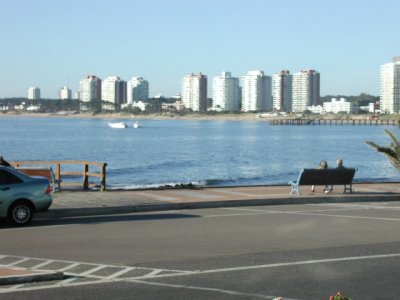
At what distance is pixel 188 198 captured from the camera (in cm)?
2139

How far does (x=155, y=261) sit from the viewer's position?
11.6 m

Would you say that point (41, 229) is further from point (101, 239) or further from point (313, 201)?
point (313, 201)

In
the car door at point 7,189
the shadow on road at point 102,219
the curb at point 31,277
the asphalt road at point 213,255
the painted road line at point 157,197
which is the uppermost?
the car door at point 7,189

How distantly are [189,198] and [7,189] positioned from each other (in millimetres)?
6565

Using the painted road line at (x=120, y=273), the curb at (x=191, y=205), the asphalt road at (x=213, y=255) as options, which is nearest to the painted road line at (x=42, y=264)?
the asphalt road at (x=213, y=255)

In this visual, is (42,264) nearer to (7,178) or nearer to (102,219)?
(7,178)

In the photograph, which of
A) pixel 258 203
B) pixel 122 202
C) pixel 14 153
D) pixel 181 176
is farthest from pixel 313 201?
pixel 14 153

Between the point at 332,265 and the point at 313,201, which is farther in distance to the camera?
the point at 313,201

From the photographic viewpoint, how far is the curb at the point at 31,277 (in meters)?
9.70

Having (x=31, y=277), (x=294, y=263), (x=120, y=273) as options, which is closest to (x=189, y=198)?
(x=294, y=263)

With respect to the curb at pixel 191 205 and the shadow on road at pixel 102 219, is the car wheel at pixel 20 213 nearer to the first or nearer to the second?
the shadow on road at pixel 102 219

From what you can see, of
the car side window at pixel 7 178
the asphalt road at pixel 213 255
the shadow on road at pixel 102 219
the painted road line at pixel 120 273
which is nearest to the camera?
the asphalt road at pixel 213 255

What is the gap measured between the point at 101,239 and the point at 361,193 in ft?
39.9

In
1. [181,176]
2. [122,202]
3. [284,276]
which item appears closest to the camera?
[284,276]
